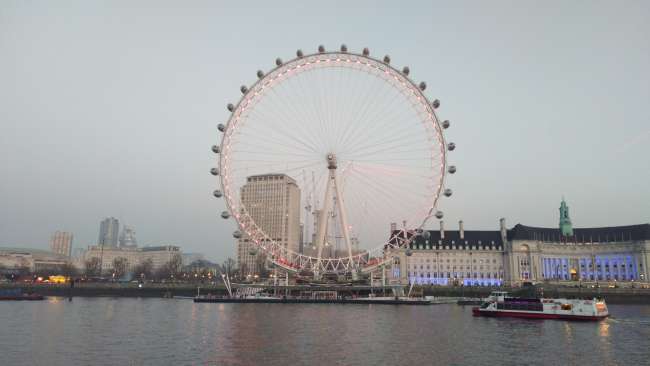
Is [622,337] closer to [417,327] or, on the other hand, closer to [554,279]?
[417,327]

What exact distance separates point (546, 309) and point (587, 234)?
4381 inches

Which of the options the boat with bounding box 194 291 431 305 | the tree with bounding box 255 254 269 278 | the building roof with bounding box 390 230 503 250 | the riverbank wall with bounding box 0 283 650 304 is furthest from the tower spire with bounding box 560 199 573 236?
the tree with bounding box 255 254 269 278

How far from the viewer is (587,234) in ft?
548

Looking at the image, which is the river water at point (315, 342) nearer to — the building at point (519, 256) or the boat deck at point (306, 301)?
the boat deck at point (306, 301)

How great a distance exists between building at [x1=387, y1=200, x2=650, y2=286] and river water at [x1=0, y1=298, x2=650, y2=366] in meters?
101

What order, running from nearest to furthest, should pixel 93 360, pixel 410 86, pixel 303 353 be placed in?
pixel 93 360, pixel 303 353, pixel 410 86

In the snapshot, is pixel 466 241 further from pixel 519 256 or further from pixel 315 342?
pixel 315 342

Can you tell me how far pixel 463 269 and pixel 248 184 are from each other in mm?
74151

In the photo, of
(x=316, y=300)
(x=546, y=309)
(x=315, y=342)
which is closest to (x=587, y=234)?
(x=316, y=300)

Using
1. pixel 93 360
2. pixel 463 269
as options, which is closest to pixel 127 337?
pixel 93 360

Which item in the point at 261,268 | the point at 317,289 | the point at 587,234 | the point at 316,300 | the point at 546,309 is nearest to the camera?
the point at 546,309

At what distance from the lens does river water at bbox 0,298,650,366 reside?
34562 mm

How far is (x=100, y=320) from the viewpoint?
200ft

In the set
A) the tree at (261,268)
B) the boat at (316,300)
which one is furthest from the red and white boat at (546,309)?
the tree at (261,268)
